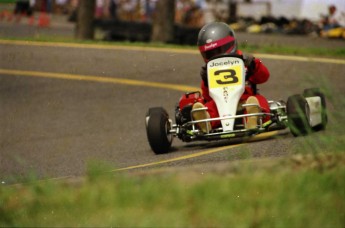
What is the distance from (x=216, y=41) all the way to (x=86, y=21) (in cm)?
1564

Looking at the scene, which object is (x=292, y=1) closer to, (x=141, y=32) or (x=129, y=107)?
(x=141, y=32)

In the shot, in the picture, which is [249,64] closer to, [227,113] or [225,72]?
[225,72]

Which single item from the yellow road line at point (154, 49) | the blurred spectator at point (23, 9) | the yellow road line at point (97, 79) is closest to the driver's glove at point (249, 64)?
the yellow road line at point (97, 79)

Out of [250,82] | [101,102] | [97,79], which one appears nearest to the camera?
[250,82]

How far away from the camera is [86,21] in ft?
87.8

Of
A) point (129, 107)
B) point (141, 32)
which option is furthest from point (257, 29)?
point (129, 107)

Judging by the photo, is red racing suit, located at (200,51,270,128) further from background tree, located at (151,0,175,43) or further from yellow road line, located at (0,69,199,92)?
background tree, located at (151,0,175,43)

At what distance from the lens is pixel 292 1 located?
4262 centimetres

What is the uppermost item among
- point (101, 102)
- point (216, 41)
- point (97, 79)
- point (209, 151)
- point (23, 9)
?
point (216, 41)

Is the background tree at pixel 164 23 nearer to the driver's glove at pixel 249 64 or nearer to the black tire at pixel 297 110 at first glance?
the driver's glove at pixel 249 64

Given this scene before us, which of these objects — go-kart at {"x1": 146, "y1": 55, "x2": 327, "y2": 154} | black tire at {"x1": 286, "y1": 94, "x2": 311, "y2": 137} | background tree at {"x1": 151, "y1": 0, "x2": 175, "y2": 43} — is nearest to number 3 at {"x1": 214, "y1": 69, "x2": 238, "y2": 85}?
go-kart at {"x1": 146, "y1": 55, "x2": 327, "y2": 154}

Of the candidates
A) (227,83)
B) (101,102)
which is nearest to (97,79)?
(101,102)

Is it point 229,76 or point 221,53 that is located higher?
point 221,53

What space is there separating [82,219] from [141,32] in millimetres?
20950
